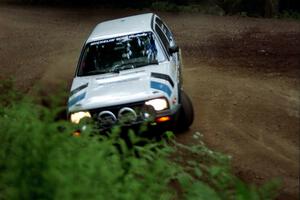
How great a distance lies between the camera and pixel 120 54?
9180 mm

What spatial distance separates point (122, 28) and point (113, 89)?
1810 mm

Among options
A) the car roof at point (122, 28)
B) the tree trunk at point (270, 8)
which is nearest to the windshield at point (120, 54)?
the car roof at point (122, 28)

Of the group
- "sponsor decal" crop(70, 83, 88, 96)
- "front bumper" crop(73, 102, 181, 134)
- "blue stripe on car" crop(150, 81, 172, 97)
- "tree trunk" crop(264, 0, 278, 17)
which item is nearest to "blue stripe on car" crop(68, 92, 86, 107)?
"sponsor decal" crop(70, 83, 88, 96)

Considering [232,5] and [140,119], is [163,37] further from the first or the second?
[232,5]

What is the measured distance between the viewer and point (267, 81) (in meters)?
12.4

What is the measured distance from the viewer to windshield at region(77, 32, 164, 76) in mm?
9047

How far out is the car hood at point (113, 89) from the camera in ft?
26.3

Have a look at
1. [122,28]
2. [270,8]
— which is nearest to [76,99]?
[122,28]

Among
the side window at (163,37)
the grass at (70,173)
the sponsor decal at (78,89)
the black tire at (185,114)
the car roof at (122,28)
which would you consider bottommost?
the black tire at (185,114)

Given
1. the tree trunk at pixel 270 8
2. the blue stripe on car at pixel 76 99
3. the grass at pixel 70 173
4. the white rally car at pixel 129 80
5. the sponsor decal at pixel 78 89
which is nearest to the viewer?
the grass at pixel 70 173

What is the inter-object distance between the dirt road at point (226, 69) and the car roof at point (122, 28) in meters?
1.39

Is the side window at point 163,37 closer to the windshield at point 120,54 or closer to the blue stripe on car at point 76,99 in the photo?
the windshield at point 120,54

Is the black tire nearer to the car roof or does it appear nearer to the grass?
the car roof

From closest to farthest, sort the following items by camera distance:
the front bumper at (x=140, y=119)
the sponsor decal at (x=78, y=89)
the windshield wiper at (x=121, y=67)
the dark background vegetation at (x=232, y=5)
Result: the front bumper at (x=140, y=119) < the sponsor decal at (x=78, y=89) < the windshield wiper at (x=121, y=67) < the dark background vegetation at (x=232, y=5)
